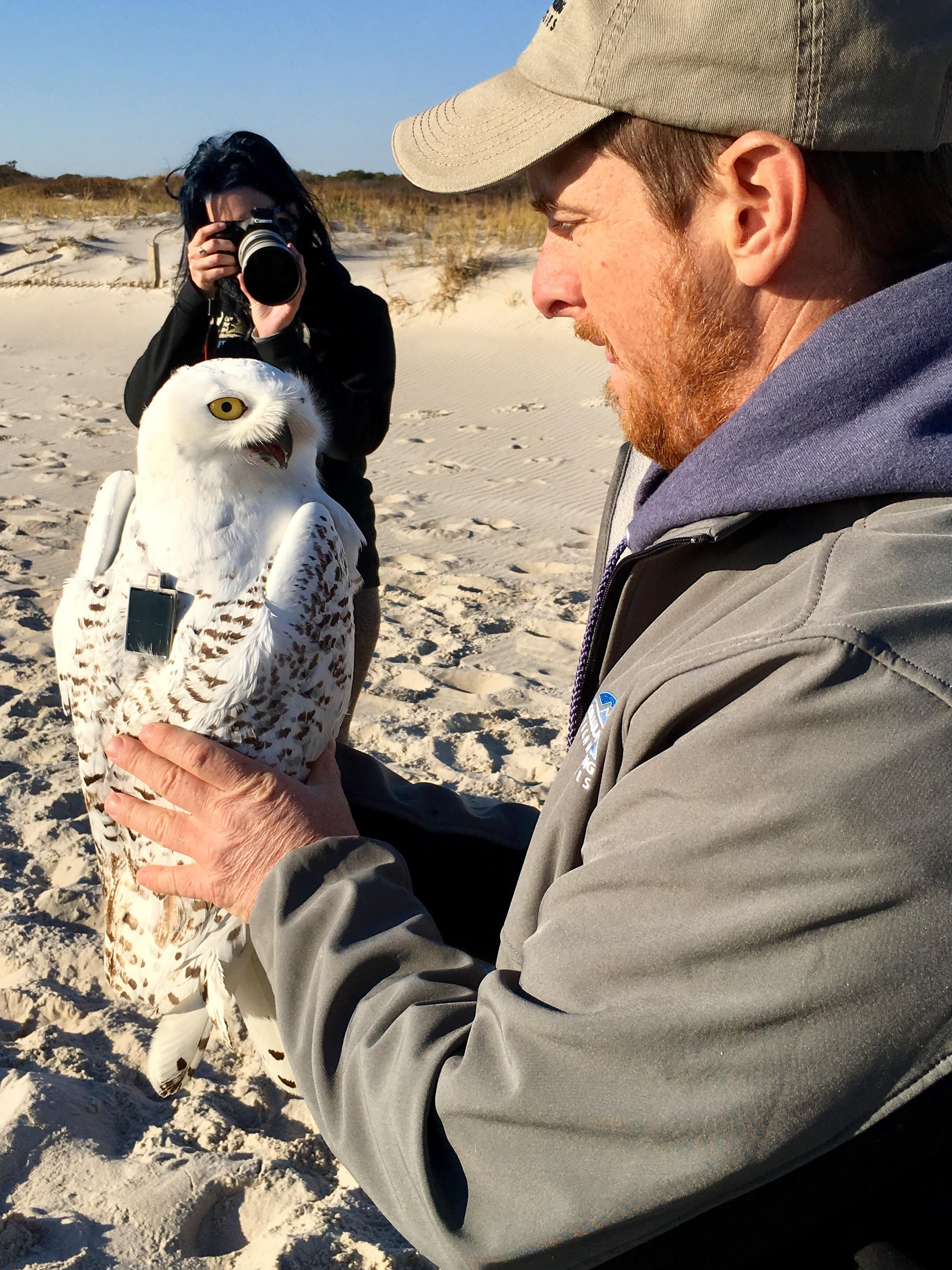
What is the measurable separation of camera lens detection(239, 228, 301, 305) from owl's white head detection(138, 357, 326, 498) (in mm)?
433

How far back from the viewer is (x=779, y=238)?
1.06 meters

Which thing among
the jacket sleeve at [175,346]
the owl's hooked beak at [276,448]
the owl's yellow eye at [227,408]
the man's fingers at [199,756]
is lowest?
the man's fingers at [199,756]

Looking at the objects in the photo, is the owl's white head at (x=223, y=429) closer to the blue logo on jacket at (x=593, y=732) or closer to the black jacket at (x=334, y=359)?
the black jacket at (x=334, y=359)

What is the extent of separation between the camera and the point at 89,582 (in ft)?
7.29

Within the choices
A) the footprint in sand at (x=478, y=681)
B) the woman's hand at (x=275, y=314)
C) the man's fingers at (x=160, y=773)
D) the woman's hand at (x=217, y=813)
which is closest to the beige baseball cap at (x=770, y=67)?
the woman's hand at (x=217, y=813)

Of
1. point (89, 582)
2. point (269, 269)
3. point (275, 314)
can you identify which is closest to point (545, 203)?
point (89, 582)

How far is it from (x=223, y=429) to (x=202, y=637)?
1.50 feet

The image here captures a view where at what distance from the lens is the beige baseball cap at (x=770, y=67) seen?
998 millimetres

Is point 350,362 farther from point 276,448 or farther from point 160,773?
point 160,773

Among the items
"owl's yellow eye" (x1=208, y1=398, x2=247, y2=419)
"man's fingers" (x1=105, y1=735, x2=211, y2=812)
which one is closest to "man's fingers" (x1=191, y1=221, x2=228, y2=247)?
"owl's yellow eye" (x1=208, y1=398, x2=247, y2=419)

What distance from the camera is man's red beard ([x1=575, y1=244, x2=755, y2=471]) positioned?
45.1 inches

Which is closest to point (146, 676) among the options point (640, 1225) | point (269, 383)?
point (269, 383)

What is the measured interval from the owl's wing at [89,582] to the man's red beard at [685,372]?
4.36 ft

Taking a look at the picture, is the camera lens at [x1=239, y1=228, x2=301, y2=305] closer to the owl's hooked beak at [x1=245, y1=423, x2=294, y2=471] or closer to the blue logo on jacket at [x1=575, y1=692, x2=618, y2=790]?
the owl's hooked beak at [x1=245, y1=423, x2=294, y2=471]
